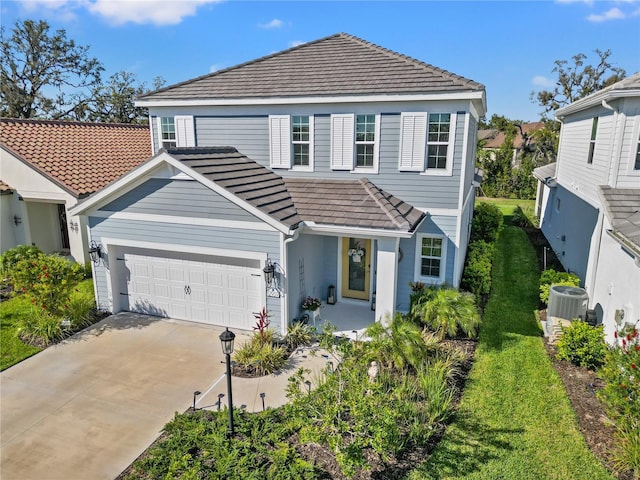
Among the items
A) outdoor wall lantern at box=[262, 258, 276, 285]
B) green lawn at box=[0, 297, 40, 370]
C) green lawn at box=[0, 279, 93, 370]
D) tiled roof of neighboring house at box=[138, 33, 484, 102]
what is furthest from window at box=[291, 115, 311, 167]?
green lawn at box=[0, 297, 40, 370]

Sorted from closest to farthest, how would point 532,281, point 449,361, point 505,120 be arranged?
point 449,361 < point 532,281 < point 505,120

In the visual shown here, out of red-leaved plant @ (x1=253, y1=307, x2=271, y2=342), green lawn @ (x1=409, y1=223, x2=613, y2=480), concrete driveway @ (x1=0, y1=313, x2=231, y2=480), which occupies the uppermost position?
red-leaved plant @ (x1=253, y1=307, x2=271, y2=342)

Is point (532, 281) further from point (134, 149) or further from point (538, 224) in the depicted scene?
point (134, 149)

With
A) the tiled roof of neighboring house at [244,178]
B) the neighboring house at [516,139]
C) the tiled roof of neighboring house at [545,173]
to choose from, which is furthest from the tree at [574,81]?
the tiled roof of neighboring house at [244,178]

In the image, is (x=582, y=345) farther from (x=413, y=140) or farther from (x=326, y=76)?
(x=326, y=76)

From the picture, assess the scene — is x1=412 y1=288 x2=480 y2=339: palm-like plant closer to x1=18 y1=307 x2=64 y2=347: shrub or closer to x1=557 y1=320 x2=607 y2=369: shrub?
x1=557 y1=320 x2=607 y2=369: shrub

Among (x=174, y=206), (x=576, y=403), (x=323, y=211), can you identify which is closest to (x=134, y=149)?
(x=174, y=206)

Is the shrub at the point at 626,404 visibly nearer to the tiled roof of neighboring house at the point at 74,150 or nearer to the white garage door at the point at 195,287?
the white garage door at the point at 195,287
